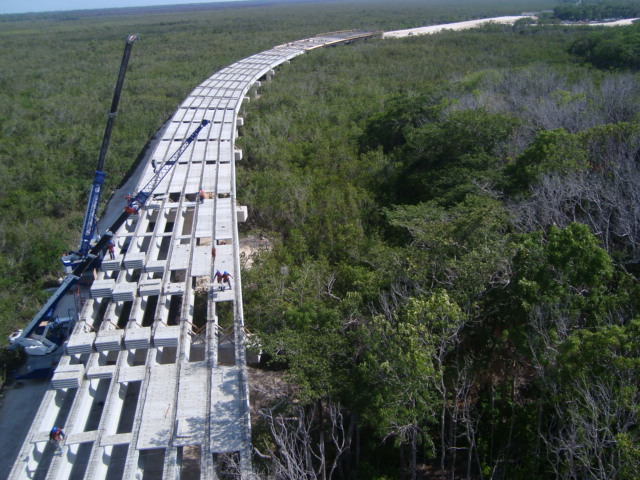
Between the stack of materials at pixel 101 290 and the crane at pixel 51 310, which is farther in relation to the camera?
the stack of materials at pixel 101 290

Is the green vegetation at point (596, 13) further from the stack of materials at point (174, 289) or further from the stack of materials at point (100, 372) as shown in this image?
the stack of materials at point (100, 372)

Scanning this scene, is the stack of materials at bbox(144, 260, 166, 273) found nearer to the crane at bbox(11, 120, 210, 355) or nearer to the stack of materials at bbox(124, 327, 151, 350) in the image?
the crane at bbox(11, 120, 210, 355)

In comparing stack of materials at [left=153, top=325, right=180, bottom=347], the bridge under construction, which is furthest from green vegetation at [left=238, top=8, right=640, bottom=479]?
stack of materials at [left=153, top=325, right=180, bottom=347]

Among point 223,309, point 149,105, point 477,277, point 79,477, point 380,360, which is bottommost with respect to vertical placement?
point 79,477

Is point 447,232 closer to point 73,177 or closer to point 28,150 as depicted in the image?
point 73,177

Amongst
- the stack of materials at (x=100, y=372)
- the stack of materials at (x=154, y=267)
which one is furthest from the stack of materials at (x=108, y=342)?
the stack of materials at (x=154, y=267)

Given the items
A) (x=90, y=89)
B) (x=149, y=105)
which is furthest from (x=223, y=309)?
(x=90, y=89)
